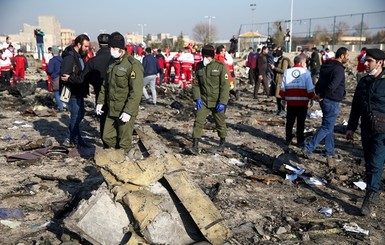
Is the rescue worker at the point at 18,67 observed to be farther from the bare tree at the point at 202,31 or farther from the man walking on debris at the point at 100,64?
the bare tree at the point at 202,31

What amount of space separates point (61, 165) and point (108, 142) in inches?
56.0

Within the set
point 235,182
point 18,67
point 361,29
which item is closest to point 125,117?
point 235,182

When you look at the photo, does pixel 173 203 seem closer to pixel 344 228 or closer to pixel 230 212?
pixel 230 212

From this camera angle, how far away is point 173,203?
378 centimetres

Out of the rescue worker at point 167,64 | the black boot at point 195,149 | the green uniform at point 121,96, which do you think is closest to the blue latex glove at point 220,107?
the black boot at point 195,149

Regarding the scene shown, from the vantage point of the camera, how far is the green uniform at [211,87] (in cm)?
686

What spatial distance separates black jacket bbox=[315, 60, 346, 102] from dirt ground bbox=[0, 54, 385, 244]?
4.06 ft

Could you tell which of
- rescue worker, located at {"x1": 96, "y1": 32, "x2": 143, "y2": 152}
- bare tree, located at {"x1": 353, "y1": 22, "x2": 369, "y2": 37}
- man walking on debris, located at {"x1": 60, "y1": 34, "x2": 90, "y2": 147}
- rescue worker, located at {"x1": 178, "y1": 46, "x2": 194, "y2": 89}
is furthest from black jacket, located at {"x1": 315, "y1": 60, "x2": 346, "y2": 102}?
bare tree, located at {"x1": 353, "y1": 22, "x2": 369, "y2": 37}

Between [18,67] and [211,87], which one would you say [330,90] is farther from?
[18,67]

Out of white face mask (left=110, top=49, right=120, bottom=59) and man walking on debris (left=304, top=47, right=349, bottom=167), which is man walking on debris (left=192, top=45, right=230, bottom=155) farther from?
white face mask (left=110, top=49, right=120, bottom=59)

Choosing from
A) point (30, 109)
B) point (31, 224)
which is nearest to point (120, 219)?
point (31, 224)

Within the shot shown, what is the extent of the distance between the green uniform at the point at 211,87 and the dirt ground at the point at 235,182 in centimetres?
82

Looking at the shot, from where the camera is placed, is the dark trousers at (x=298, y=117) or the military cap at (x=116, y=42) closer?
the military cap at (x=116, y=42)

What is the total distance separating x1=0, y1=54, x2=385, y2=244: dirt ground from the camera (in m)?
4.23
